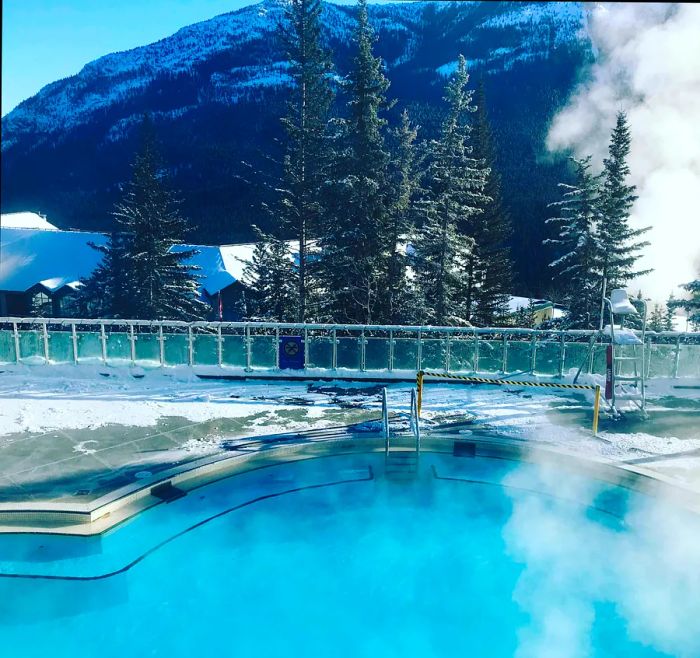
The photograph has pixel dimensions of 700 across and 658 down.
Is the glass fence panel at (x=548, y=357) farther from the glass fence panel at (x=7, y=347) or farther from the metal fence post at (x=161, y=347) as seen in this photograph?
the glass fence panel at (x=7, y=347)

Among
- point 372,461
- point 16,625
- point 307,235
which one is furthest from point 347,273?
point 16,625

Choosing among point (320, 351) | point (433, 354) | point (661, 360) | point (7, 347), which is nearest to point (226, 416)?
point (320, 351)

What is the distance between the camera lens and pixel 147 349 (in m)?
15.6

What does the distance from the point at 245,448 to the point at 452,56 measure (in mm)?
53381

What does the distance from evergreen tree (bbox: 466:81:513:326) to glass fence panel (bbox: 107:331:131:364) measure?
21.1 meters

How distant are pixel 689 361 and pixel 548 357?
3805 millimetres

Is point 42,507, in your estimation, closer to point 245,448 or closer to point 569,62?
point 245,448

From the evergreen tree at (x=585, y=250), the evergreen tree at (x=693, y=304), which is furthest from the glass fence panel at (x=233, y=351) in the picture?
the evergreen tree at (x=693, y=304)

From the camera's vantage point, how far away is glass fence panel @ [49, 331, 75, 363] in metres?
15.6

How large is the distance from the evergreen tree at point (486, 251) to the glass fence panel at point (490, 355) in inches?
669

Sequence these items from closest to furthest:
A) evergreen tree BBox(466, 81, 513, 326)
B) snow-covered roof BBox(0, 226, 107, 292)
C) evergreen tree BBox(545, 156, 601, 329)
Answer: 1. evergreen tree BBox(545, 156, 601, 329)
2. evergreen tree BBox(466, 81, 513, 326)
3. snow-covered roof BBox(0, 226, 107, 292)

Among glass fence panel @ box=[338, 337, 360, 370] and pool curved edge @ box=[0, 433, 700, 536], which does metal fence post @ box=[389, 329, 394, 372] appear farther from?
pool curved edge @ box=[0, 433, 700, 536]

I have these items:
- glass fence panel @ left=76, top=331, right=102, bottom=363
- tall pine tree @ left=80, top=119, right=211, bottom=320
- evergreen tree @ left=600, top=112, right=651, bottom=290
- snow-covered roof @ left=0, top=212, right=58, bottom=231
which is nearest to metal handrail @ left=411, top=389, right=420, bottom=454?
glass fence panel @ left=76, top=331, right=102, bottom=363

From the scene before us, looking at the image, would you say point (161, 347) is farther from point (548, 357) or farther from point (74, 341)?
point (548, 357)
